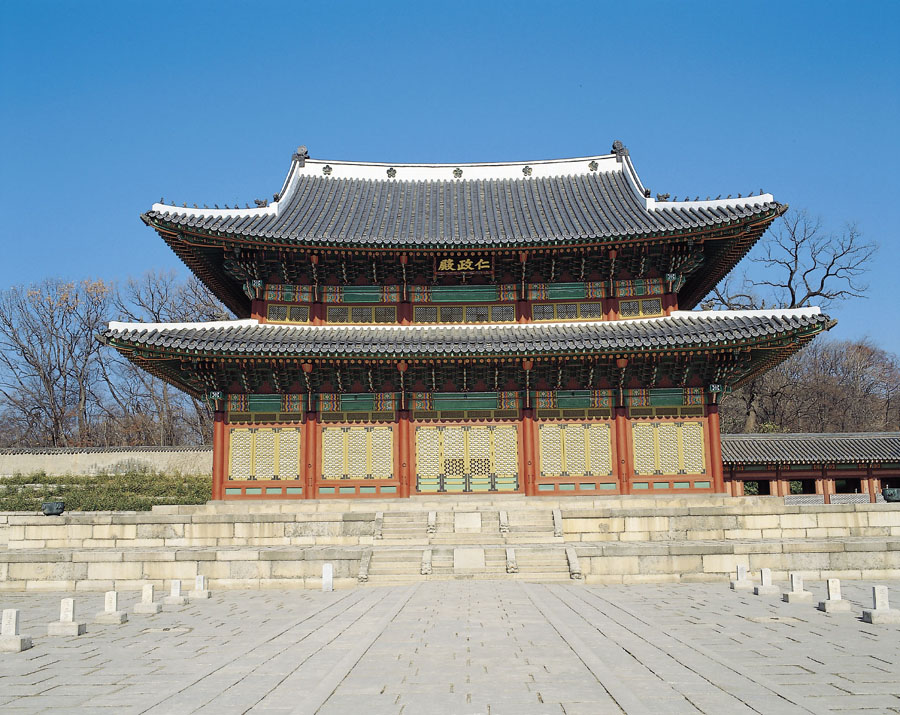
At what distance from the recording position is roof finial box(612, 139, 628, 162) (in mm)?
30156

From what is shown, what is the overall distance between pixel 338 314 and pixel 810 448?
2507 cm

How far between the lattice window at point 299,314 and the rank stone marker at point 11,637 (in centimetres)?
1522

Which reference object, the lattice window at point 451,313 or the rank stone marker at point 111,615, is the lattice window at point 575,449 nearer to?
the lattice window at point 451,313

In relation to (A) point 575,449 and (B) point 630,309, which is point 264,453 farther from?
(B) point 630,309

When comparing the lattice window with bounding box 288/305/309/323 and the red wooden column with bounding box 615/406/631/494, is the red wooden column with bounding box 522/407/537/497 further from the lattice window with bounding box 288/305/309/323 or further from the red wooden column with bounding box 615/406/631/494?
the lattice window with bounding box 288/305/309/323

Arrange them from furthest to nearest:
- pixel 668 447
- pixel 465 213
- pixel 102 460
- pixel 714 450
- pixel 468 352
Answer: pixel 102 460 → pixel 465 213 → pixel 668 447 → pixel 714 450 → pixel 468 352

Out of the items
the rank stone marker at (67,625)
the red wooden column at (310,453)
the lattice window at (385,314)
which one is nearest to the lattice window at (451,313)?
the lattice window at (385,314)

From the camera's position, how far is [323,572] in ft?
55.5

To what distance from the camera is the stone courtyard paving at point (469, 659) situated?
7.46 meters

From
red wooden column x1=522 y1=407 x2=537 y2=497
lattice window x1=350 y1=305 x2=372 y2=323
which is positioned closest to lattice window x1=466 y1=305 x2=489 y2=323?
lattice window x1=350 y1=305 x2=372 y2=323

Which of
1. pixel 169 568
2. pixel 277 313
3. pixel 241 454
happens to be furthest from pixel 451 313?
pixel 169 568

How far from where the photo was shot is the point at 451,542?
19594 mm

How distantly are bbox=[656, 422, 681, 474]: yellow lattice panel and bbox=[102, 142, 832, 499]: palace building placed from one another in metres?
0.07

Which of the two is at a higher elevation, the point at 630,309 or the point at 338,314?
the point at 338,314
